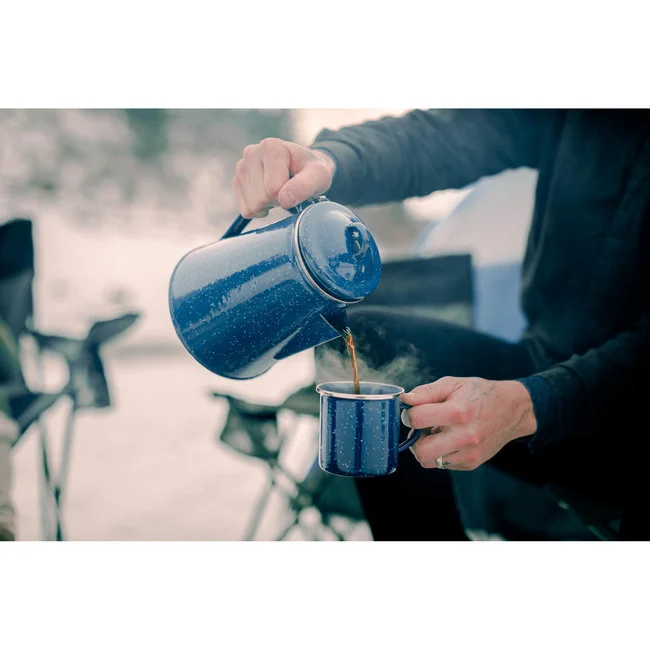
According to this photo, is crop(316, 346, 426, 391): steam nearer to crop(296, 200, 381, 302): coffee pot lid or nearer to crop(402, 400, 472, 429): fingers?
crop(402, 400, 472, 429): fingers

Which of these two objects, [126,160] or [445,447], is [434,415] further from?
[126,160]

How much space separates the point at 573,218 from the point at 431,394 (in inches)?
17.0

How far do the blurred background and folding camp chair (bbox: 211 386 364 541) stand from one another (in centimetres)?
2

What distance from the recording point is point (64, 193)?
99cm

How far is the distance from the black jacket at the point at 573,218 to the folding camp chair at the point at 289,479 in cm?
38

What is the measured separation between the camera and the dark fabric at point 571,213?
96 cm

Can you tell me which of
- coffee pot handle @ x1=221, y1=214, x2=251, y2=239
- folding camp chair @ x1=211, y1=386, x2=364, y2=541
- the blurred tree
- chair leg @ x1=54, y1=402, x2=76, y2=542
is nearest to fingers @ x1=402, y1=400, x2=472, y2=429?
folding camp chair @ x1=211, y1=386, x2=364, y2=541

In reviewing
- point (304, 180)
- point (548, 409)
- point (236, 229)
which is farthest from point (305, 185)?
point (548, 409)

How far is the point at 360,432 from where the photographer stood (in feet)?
2.51

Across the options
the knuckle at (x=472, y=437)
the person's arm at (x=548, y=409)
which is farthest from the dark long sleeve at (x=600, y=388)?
the knuckle at (x=472, y=437)

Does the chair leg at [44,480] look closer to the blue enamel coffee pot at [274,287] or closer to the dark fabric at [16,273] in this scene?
the dark fabric at [16,273]

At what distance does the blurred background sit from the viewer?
986 millimetres
